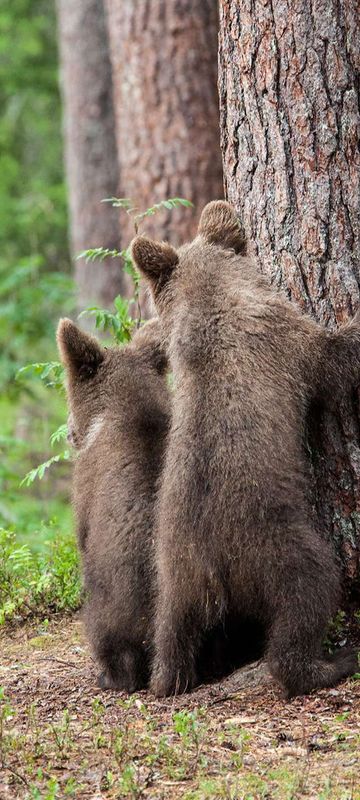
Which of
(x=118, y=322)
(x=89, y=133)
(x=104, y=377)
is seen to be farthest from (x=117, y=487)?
(x=89, y=133)

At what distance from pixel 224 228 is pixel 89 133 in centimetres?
1080

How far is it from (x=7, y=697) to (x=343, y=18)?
4.30 metres

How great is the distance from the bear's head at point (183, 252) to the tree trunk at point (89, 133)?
381 inches

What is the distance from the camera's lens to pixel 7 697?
245 inches

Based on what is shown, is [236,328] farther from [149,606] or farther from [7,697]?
[7,697]

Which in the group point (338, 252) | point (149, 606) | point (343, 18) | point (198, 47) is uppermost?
point (198, 47)

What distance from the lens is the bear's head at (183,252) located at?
21.4 feet

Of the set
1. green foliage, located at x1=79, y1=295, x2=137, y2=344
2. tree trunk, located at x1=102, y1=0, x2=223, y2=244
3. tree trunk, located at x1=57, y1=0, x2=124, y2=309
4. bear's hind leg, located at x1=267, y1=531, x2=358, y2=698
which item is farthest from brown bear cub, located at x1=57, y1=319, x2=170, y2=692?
tree trunk, located at x1=57, y1=0, x2=124, y2=309

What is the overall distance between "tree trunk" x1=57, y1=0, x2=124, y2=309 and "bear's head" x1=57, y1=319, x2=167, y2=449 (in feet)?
30.4

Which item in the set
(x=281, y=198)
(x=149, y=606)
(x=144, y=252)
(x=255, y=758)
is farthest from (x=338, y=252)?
(x=255, y=758)

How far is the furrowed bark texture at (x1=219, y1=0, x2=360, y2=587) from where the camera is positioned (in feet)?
20.4

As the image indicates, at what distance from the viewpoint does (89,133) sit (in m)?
16.8

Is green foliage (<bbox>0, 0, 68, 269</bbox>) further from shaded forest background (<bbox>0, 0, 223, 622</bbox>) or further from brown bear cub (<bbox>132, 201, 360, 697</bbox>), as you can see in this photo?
brown bear cub (<bbox>132, 201, 360, 697</bbox>)

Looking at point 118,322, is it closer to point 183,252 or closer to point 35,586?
point 183,252
